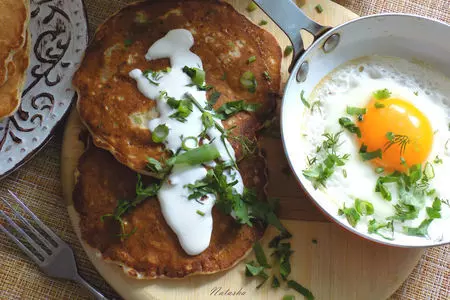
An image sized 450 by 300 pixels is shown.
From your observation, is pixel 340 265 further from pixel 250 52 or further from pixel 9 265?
pixel 9 265

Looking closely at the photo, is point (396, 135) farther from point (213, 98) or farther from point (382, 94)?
point (213, 98)

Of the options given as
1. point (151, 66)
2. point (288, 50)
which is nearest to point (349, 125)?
point (288, 50)

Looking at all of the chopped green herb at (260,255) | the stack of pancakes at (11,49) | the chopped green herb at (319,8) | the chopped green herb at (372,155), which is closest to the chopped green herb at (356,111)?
the chopped green herb at (372,155)

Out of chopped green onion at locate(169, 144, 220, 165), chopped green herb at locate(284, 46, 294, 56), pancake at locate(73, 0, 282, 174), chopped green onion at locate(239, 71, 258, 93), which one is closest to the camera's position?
chopped green onion at locate(169, 144, 220, 165)

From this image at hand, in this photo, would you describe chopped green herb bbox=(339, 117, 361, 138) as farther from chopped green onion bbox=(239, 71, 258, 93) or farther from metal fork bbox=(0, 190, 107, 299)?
metal fork bbox=(0, 190, 107, 299)

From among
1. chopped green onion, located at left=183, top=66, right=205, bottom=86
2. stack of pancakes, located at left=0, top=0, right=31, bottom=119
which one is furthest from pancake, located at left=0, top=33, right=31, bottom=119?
chopped green onion, located at left=183, top=66, right=205, bottom=86

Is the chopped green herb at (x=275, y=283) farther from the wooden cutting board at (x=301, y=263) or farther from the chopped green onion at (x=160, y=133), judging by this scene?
the chopped green onion at (x=160, y=133)

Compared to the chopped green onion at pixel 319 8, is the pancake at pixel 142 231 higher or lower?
lower
